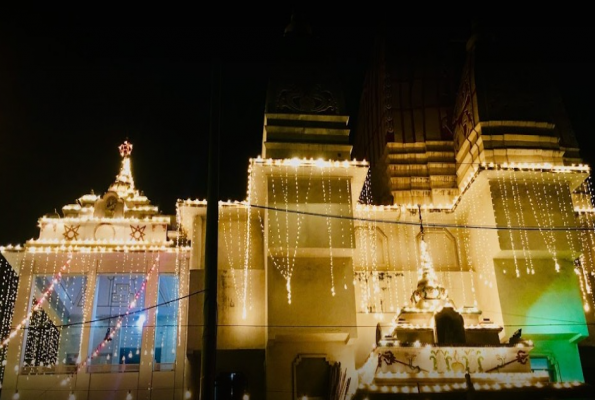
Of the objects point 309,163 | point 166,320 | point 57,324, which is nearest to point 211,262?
point 309,163

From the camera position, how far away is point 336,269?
63.2 ft

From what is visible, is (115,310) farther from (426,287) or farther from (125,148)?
(426,287)

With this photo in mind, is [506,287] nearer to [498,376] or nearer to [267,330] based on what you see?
[498,376]

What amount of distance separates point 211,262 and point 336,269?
10.5 metres

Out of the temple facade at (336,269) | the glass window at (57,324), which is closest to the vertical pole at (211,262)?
the temple facade at (336,269)

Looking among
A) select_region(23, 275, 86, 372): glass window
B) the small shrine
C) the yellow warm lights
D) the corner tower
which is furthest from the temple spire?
select_region(23, 275, 86, 372): glass window

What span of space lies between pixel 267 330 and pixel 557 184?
36.1 ft

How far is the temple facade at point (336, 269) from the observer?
1816 cm

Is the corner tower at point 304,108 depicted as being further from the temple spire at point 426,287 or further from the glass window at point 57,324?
the glass window at point 57,324

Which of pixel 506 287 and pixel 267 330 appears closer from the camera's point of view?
pixel 267 330

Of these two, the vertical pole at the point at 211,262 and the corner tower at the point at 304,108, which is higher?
the corner tower at the point at 304,108

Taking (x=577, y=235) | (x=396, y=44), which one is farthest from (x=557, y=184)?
(x=396, y=44)

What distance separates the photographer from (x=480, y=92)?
23016 mm

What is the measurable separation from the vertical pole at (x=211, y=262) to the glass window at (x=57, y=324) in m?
16.1
